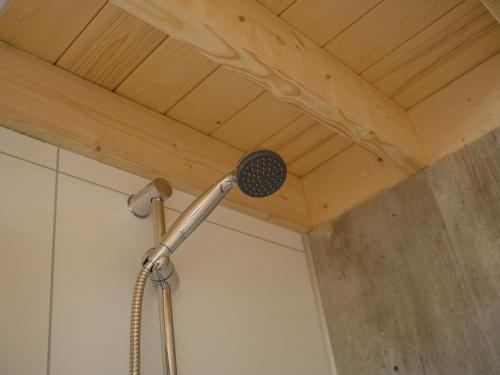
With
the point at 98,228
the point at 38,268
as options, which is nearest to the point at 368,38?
the point at 98,228

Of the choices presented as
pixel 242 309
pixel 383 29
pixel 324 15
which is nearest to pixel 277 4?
pixel 324 15

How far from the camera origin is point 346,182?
140cm

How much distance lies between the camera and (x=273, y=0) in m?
1.01

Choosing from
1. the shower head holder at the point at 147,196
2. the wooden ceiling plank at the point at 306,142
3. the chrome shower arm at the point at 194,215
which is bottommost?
the chrome shower arm at the point at 194,215

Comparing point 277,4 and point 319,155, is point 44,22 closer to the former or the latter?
point 277,4

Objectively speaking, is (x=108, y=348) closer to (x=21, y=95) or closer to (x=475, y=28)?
(x=21, y=95)

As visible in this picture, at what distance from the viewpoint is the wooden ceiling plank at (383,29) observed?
1.08 meters

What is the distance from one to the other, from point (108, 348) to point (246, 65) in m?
0.49

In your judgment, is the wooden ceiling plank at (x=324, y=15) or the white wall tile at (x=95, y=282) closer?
the white wall tile at (x=95, y=282)

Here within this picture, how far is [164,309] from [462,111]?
2.53 ft

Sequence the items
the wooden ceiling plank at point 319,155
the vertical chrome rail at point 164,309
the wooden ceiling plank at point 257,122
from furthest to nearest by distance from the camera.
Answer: the wooden ceiling plank at point 319,155, the wooden ceiling plank at point 257,122, the vertical chrome rail at point 164,309

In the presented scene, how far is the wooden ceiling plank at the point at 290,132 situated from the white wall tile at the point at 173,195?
0.19 m

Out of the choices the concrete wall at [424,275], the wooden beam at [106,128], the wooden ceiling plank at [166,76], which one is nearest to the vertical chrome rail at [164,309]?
the wooden beam at [106,128]

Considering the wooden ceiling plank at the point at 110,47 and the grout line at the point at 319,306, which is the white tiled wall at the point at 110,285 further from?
the wooden ceiling plank at the point at 110,47
